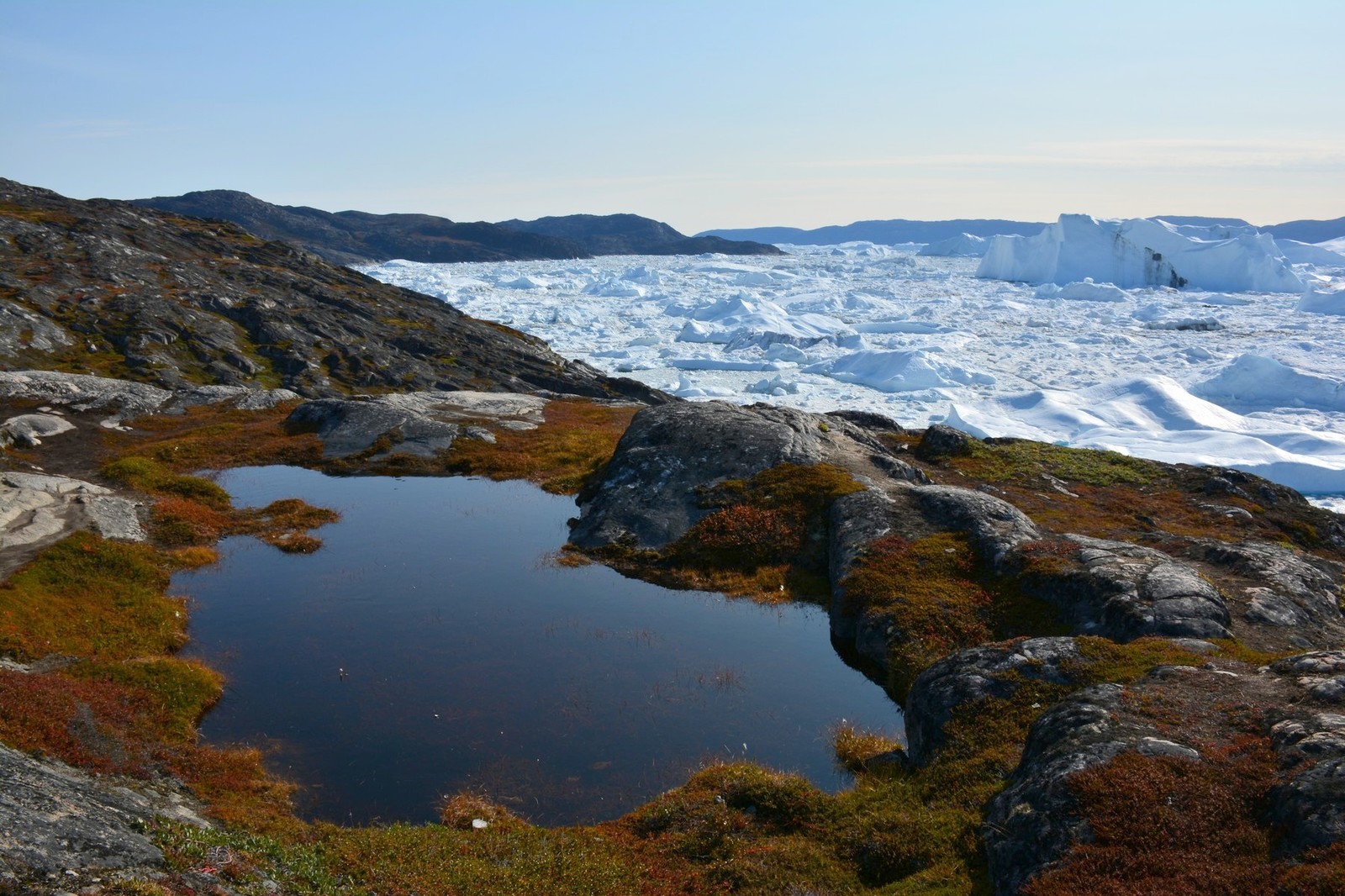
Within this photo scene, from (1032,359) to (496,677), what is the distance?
11445 cm

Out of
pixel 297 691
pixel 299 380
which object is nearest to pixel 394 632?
pixel 297 691

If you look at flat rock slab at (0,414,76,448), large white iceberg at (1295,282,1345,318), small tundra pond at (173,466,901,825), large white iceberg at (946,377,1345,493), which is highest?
large white iceberg at (1295,282,1345,318)

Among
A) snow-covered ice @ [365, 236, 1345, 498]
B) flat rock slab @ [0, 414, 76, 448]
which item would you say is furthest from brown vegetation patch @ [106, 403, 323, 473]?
snow-covered ice @ [365, 236, 1345, 498]

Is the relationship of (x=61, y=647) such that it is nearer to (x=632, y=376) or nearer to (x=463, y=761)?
(x=463, y=761)

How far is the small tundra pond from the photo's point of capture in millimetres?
17141

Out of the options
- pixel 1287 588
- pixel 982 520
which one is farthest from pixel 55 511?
pixel 1287 588

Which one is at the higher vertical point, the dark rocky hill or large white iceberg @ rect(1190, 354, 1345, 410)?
the dark rocky hill

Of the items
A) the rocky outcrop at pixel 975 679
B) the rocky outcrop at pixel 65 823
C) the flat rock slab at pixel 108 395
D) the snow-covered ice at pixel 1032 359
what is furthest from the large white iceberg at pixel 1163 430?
the rocky outcrop at pixel 65 823

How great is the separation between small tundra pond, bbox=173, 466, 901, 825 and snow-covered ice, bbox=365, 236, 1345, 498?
59427mm

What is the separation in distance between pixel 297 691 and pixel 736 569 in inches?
554

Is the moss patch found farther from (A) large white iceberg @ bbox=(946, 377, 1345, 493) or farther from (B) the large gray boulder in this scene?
(A) large white iceberg @ bbox=(946, 377, 1345, 493)

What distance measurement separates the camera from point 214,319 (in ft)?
301

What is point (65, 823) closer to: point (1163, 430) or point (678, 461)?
point (678, 461)

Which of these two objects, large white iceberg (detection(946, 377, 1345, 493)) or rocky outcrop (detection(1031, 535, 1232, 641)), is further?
large white iceberg (detection(946, 377, 1345, 493))
